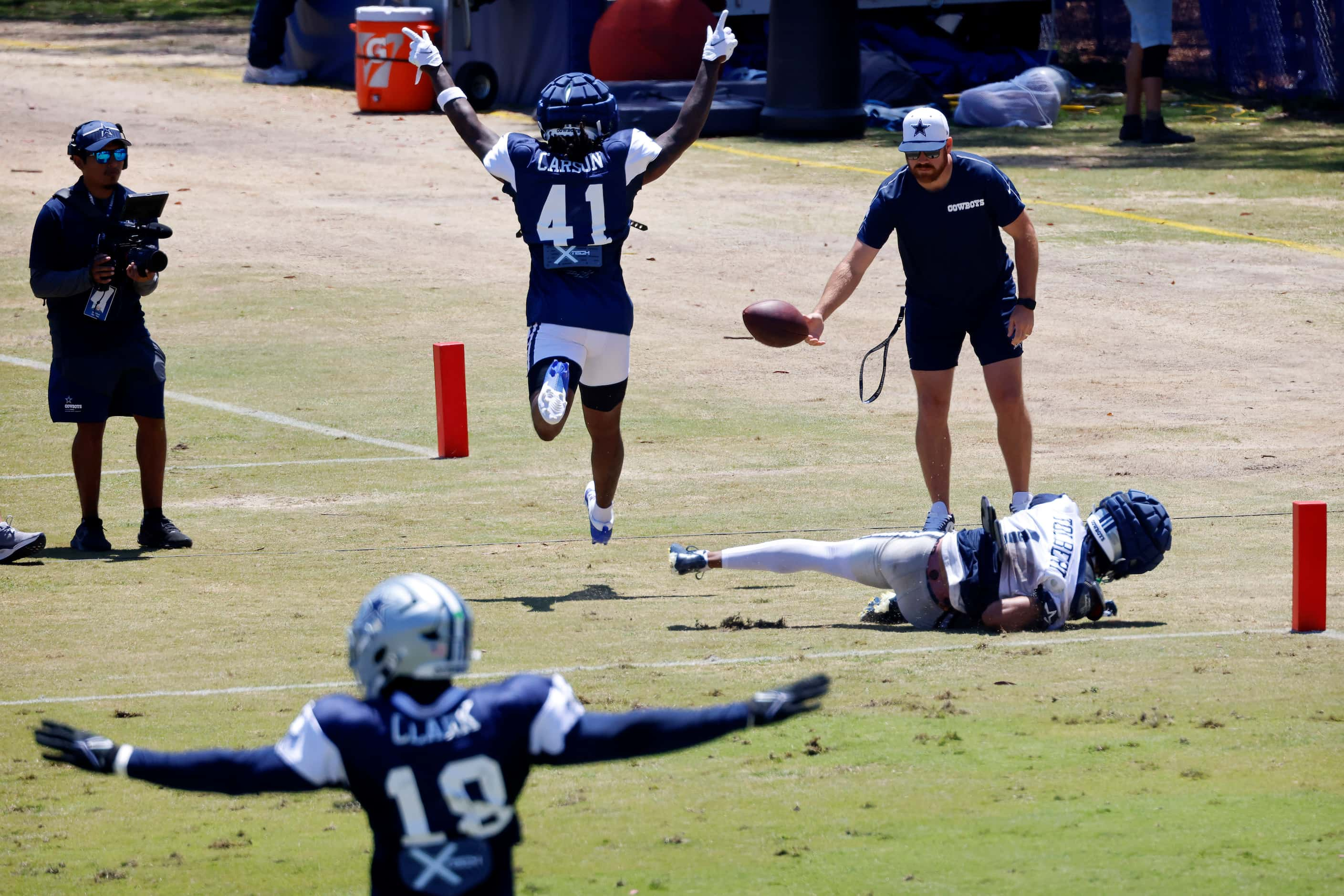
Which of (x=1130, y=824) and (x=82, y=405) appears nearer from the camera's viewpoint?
(x=1130, y=824)

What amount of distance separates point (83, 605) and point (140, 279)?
1765 mm

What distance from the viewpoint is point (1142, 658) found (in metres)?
7.63

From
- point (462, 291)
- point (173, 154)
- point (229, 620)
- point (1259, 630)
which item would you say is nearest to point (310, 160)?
point (173, 154)

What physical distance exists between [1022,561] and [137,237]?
188 inches

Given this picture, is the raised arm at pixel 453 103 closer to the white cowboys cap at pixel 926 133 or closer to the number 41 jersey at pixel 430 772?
the white cowboys cap at pixel 926 133

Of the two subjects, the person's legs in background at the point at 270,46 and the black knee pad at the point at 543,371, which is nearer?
the black knee pad at the point at 543,371

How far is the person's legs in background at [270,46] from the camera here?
96.4 ft

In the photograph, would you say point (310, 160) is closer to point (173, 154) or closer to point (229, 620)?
point (173, 154)

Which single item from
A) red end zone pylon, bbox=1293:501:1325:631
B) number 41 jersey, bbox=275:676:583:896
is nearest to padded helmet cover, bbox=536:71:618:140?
red end zone pylon, bbox=1293:501:1325:631

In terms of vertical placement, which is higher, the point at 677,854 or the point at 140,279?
the point at 140,279

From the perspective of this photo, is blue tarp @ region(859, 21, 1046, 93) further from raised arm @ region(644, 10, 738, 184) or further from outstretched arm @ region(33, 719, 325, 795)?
outstretched arm @ region(33, 719, 325, 795)

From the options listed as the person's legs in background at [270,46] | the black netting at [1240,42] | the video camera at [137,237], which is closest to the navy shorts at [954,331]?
the video camera at [137,237]

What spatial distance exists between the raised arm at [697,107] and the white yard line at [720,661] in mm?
2493

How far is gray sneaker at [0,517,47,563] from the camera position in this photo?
981 centimetres
